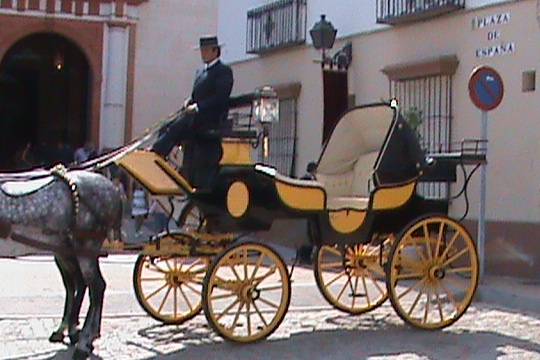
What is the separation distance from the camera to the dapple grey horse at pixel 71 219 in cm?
760

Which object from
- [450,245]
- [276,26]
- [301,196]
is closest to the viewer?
[301,196]

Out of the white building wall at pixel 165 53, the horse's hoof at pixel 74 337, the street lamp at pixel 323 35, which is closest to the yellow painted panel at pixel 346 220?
the horse's hoof at pixel 74 337

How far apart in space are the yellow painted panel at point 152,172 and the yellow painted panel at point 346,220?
146cm

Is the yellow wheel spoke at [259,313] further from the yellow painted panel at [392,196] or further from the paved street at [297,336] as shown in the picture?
the yellow painted panel at [392,196]

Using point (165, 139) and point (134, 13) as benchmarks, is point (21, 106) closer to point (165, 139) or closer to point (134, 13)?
point (134, 13)

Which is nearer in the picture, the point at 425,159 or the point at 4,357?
the point at 4,357

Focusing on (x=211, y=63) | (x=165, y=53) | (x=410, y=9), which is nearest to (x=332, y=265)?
(x=211, y=63)

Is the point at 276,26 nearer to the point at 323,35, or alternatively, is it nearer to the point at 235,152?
the point at 323,35

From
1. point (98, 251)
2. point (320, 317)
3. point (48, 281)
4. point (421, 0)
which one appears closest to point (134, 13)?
point (421, 0)

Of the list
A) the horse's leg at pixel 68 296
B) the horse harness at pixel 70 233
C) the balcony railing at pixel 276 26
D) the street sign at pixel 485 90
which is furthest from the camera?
the balcony railing at pixel 276 26

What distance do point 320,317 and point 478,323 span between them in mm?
1522

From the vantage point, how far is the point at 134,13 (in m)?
23.3

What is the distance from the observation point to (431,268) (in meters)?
9.40

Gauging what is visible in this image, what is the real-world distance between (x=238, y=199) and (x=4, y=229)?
2.01m
